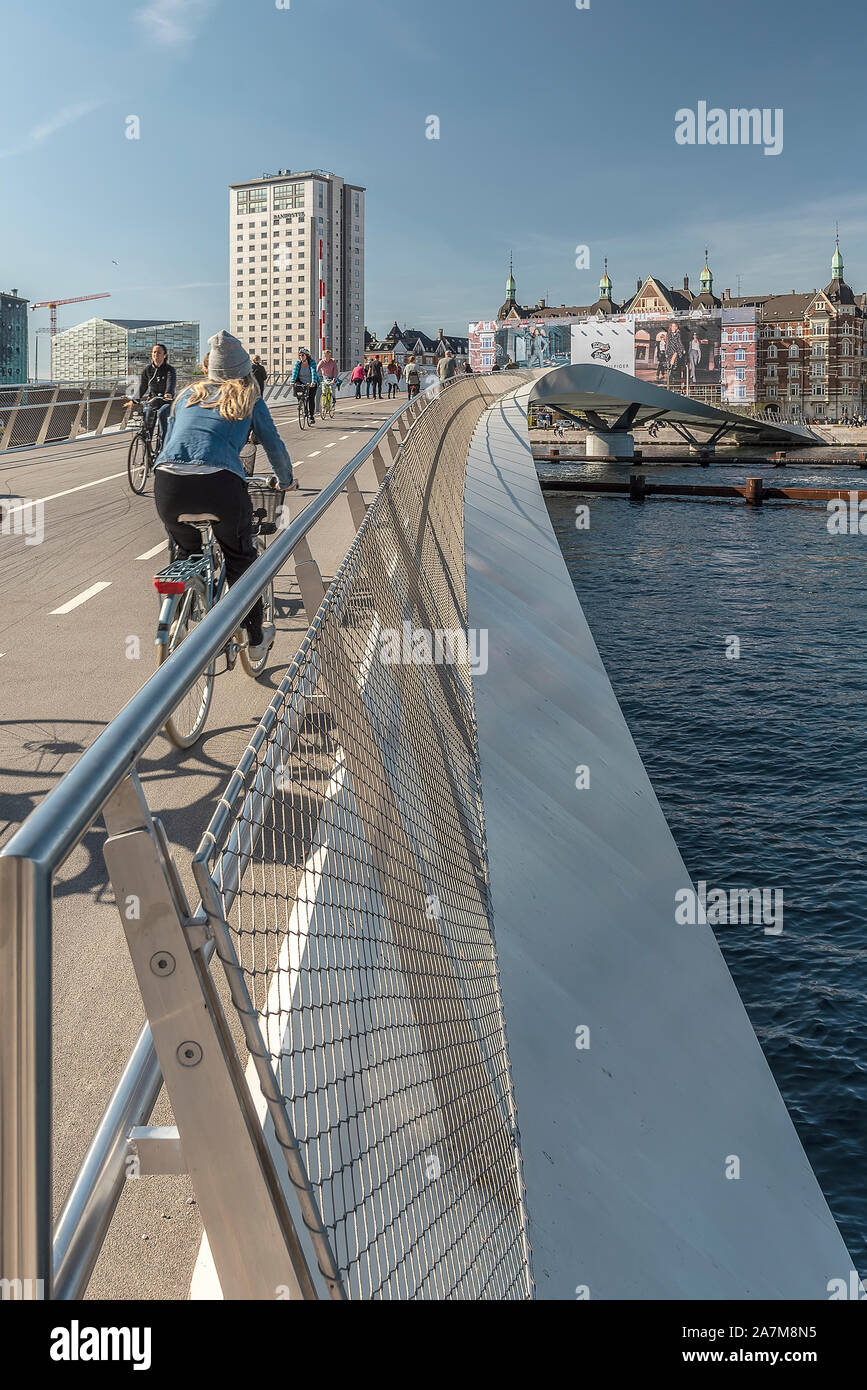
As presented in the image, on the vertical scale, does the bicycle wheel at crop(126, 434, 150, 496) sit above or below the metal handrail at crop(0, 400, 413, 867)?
above

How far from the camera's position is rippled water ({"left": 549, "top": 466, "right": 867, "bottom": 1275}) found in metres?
10.6

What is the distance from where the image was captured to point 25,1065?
1205 millimetres

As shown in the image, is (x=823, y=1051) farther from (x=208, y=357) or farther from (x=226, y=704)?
(x=208, y=357)

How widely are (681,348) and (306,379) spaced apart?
357ft

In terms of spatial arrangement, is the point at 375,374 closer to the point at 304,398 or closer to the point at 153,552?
the point at 304,398

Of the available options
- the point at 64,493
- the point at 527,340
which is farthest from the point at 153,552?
the point at 527,340

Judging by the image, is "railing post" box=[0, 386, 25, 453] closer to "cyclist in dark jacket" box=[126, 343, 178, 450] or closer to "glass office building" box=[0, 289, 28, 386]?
"cyclist in dark jacket" box=[126, 343, 178, 450]

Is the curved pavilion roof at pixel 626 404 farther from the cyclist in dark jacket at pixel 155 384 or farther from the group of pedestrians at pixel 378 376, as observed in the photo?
the cyclist in dark jacket at pixel 155 384

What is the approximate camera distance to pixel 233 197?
190625 millimetres

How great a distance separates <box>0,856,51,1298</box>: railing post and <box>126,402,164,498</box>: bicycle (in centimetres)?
1462

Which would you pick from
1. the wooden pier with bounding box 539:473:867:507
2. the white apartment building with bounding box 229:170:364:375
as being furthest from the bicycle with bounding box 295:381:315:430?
the white apartment building with bounding box 229:170:364:375
